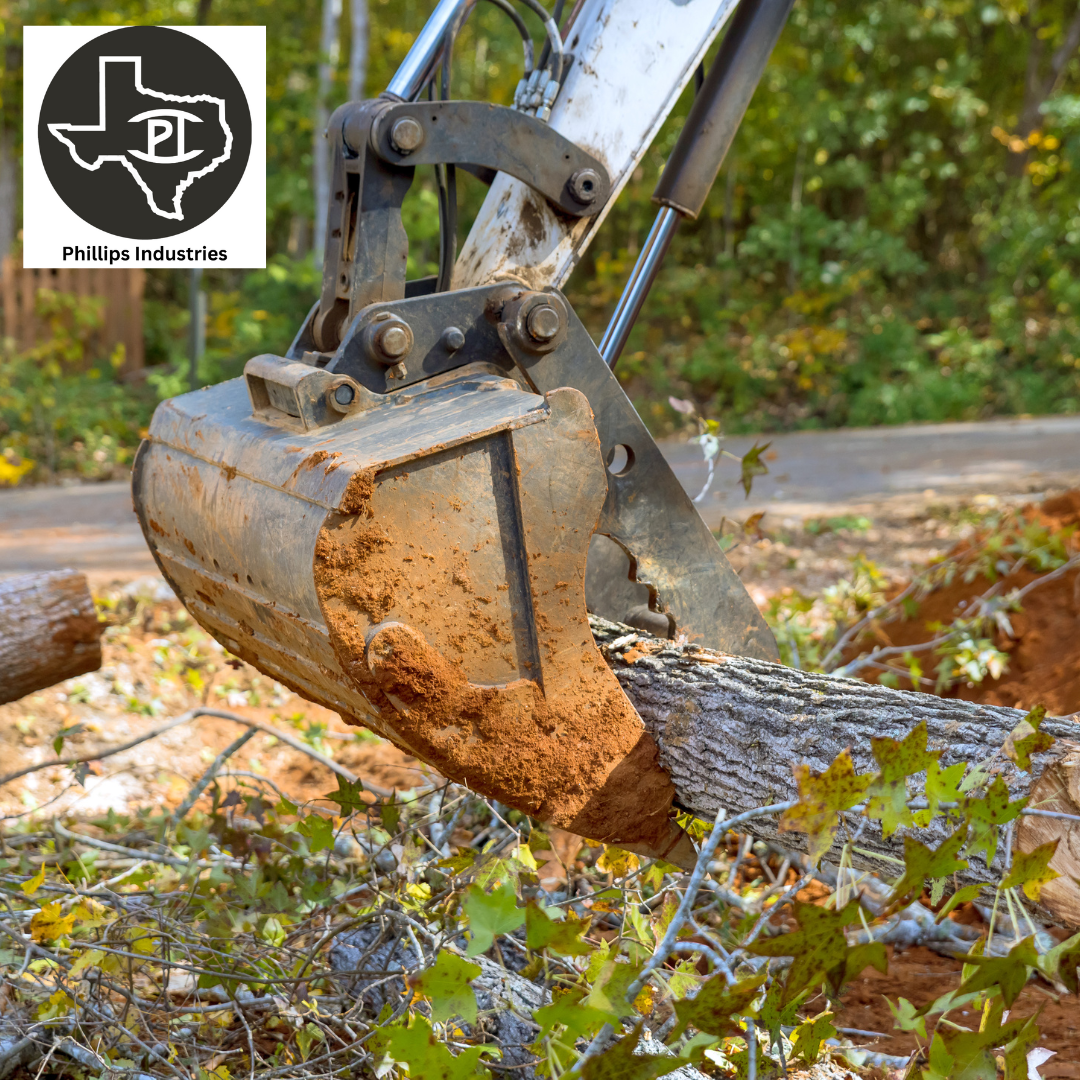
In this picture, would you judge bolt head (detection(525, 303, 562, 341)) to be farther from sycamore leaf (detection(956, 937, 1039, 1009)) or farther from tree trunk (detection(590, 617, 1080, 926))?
sycamore leaf (detection(956, 937, 1039, 1009))

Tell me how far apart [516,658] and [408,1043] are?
2.24 feet

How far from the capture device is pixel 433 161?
2025 mm

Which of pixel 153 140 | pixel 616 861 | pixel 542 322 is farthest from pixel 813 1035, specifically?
pixel 153 140

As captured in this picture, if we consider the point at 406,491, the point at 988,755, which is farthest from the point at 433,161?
the point at 988,755

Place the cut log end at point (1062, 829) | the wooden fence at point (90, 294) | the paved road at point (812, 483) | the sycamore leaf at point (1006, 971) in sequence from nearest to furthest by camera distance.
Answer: the sycamore leaf at point (1006, 971), the cut log end at point (1062, 829), the paved road at point (812, 483), the wooden fence at point (90, 294)

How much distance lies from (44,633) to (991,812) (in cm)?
304

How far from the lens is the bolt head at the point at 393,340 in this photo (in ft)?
6.29

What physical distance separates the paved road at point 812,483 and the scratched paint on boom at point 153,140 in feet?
5.21

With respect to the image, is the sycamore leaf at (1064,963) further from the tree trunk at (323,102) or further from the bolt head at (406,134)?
the tree trunk at (323,102)

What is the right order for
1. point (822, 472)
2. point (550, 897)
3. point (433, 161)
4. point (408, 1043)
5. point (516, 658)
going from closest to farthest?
1. point (408, 1043)
2. point (516, 658)
3. point (433, 161)
4. point (550, 897)
5. point (822, 472)

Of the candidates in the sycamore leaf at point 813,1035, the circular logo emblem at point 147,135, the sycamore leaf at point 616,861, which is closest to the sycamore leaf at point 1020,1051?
the sycamore leaf at point 813,1035

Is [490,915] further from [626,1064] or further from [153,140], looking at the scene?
[153,140]

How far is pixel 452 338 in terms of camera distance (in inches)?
79.7

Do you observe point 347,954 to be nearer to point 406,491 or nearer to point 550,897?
point 550,897
